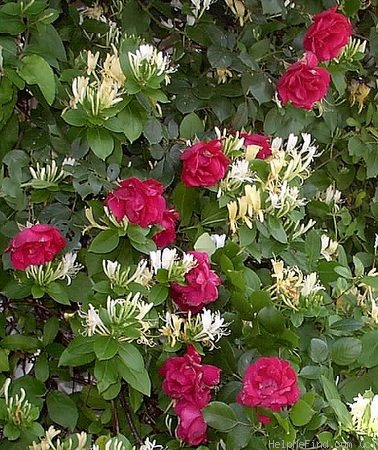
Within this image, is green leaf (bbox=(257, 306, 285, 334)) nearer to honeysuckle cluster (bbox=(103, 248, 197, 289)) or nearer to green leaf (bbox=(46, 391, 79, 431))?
honeysuckle cluster (bbox=(103, 248, 197, 289))

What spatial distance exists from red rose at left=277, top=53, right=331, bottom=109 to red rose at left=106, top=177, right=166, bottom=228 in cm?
36

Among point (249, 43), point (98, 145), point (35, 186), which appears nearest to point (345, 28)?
point (249, 43)

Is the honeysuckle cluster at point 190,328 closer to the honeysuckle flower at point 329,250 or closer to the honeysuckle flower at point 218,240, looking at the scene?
the honeysuckle flower at point 218,240

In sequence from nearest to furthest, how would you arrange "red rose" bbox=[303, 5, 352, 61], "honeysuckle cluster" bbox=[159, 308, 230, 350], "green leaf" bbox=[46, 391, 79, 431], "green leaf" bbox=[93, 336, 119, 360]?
1. "green leaf" bbox=[93, 336, 119, 360]
2. "honeysuckle cluster" bbox=[159, 308, 230, 350]
3. "green leaf" bbox=[46, 391, 79, 431]
4. "red rose" bbox=[303, 5, 352, 61]

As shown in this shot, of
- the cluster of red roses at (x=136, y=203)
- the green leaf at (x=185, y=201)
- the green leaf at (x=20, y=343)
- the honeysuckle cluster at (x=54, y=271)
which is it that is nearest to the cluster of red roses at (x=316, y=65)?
the green leaf at (x=185, y=201)

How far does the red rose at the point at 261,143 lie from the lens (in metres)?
1.28

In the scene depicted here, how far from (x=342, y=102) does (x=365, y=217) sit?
265mm

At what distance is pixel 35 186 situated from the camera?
114 centimetres

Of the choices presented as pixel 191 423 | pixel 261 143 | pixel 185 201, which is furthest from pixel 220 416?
pixel 261 143

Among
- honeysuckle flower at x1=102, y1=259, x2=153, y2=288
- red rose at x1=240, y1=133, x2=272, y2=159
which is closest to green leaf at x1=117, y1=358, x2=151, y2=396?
honeysuckle flower at x1=102, y1=259, x2=153, y2=288

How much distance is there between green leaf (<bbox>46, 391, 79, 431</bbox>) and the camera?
1205mm

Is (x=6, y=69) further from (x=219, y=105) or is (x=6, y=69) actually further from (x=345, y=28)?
(x=345, y=28)

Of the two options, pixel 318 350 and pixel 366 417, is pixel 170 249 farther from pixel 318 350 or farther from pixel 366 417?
pixel 366 417

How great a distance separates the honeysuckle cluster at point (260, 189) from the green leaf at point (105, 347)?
0.93ft
